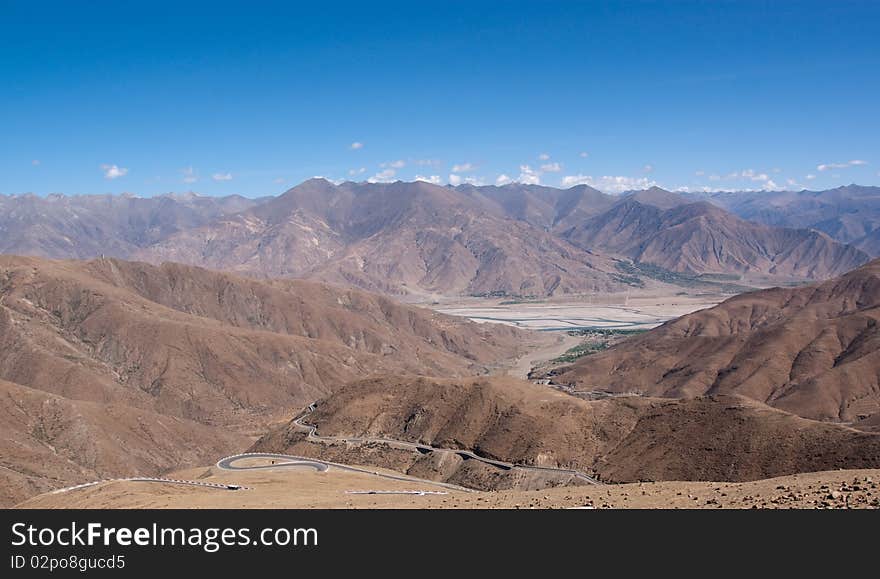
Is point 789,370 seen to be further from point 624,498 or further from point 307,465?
point 624,498

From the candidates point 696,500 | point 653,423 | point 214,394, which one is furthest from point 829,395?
point 214,394

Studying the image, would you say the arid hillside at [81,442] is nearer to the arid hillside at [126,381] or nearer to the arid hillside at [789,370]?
the arid hillside at [126,381]

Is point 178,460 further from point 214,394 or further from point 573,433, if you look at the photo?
point 573,433

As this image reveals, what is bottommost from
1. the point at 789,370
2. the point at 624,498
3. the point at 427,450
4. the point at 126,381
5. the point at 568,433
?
the point at 789,370

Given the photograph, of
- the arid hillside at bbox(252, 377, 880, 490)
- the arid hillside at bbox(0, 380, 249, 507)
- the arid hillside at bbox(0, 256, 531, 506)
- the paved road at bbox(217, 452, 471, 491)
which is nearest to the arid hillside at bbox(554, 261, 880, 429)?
the arid hillside at bbox(252, 377, 880, 490)

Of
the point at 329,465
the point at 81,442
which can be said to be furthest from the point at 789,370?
the point at 81,442

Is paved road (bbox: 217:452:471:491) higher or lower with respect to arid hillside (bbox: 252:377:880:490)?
lower

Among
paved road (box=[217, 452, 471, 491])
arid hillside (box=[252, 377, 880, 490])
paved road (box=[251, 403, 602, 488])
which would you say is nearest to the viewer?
arid hillside (box=[252, 377, 880, 490])

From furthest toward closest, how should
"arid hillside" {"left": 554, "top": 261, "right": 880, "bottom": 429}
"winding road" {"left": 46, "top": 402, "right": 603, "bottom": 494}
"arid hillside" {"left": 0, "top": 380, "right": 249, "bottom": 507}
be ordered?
"arid hillside" {"left": 554, "top": 261, "right": 880, "bottom": 429}, "arid hillside" {"left": 0, "top": 380, "right": 249, "bottom": 507}, "winding road" {"left": 46, "top": 402, "right": 603, "bottom": 494}

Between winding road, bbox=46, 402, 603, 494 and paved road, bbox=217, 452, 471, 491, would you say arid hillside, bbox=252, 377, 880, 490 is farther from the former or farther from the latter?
paved road, bbox=217, 452, 471, 491
